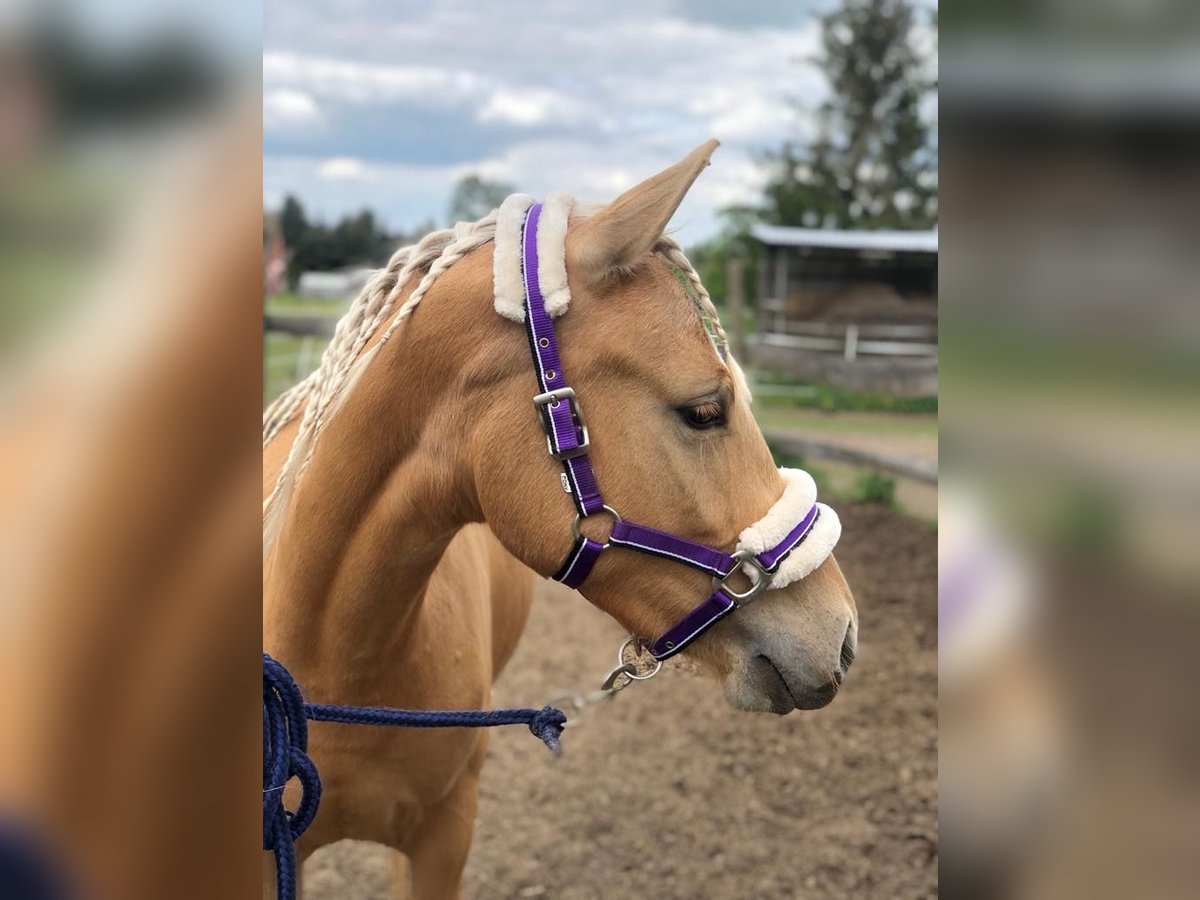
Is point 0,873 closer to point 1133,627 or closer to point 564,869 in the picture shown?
point 1133,627

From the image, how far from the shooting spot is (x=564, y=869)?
3475mm

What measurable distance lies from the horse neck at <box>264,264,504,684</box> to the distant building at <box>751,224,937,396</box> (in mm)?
10257

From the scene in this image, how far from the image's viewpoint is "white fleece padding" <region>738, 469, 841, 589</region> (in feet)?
4.77

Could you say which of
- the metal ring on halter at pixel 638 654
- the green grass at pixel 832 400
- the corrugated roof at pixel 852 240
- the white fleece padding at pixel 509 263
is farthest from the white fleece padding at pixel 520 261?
the corrugated roof at pixel 852 240

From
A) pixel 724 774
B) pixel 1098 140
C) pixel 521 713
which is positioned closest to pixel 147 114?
pixel 1098 140

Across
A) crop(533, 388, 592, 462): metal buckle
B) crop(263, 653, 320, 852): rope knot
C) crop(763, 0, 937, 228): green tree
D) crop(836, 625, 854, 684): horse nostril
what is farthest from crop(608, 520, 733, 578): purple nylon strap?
crop(763, 0, 937, 228): green tree

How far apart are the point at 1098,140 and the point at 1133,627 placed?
0.99ft

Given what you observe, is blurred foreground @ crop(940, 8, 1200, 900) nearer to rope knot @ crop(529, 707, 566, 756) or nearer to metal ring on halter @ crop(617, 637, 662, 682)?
metal ring on halter @ crop(617, 637, 662, 682)

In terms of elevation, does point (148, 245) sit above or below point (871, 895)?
above

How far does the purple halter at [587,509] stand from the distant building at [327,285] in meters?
8.67

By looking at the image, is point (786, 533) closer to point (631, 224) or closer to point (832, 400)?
point (631, 224)

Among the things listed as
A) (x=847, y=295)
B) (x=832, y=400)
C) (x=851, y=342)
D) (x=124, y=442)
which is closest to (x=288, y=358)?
(x=832, y=400)

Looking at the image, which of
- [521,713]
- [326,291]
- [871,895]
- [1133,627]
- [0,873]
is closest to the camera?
[0,873]

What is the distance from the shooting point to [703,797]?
13.0ft
